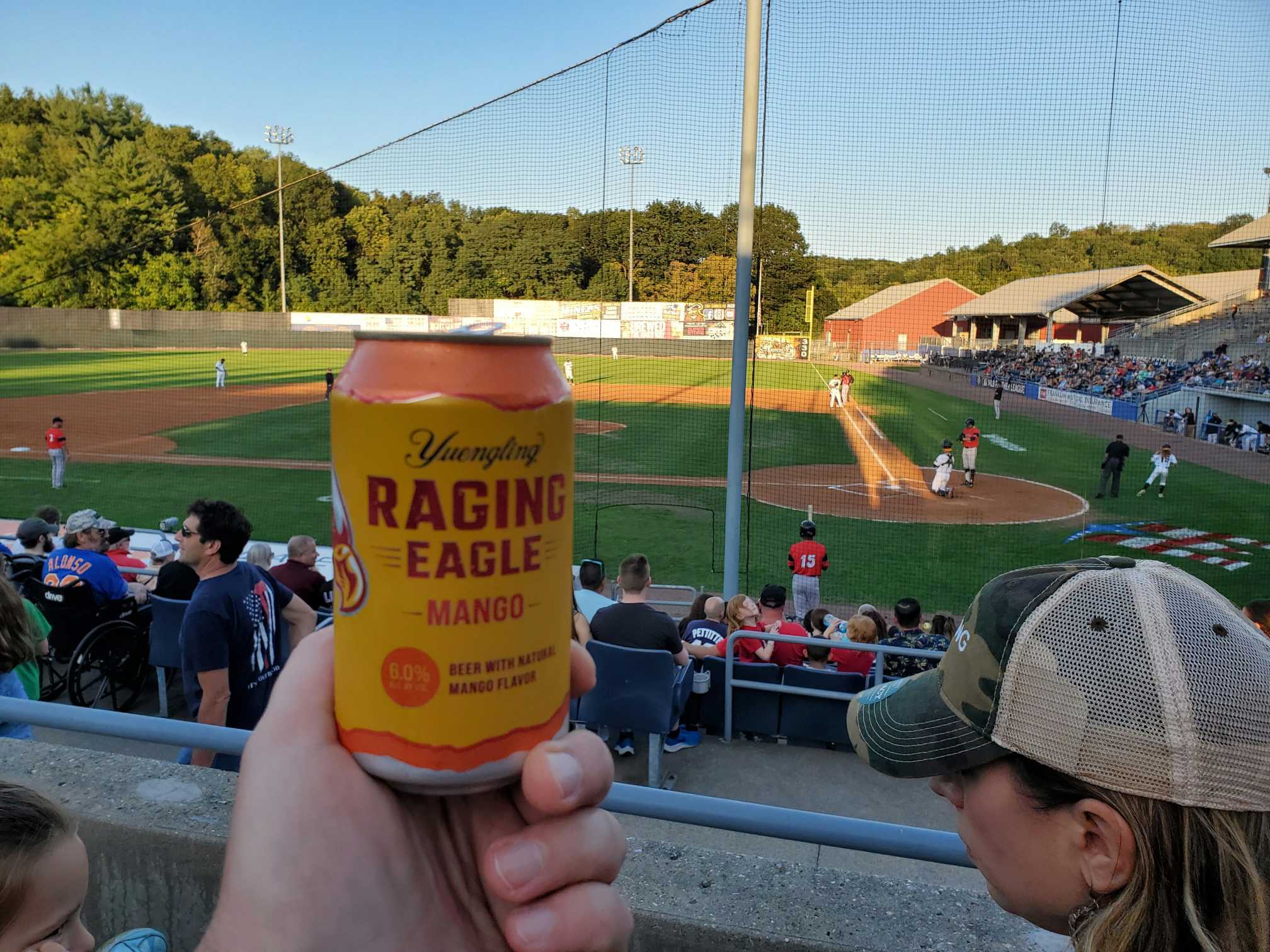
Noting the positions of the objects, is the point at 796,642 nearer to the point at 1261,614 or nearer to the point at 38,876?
the point at 1261,614

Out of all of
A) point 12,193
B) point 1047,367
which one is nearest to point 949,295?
point 1047,367

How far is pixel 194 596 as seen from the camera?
3.80 m

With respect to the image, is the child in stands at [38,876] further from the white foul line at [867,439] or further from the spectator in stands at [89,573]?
the white foul line at [867,439]

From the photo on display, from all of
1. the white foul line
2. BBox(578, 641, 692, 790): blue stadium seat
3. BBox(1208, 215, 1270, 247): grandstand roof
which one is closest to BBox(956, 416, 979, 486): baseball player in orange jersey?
the white foul line

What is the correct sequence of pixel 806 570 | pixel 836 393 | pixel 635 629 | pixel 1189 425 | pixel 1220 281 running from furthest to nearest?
pixel 1220 281 < pixel 836 393 < pixel 1189 425 < pixel 806 570 < pixel 635 629

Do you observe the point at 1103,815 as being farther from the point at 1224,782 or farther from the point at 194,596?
the point at 194,596

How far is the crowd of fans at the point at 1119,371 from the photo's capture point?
26.4m

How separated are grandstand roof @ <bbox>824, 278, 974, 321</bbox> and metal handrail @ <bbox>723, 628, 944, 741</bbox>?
23.1 m

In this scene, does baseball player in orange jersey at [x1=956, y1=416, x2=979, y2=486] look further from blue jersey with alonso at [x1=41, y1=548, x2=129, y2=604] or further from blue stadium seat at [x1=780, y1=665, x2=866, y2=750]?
blue jersey with alonso at [x1=41, y1=548, x2=129, y2=604]

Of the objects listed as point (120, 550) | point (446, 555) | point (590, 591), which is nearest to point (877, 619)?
point (590, 591)

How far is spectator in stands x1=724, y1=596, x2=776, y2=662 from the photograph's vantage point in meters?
6.24

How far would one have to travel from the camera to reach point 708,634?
6500mm

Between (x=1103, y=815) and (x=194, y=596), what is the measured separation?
3674mm

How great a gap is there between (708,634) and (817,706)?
1.11 meters
